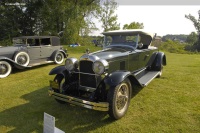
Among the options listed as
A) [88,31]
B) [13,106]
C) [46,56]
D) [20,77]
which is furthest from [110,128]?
[88,31]

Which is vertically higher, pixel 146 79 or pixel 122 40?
pixel 122 40

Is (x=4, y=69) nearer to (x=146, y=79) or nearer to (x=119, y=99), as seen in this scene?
(x=119, y=99)

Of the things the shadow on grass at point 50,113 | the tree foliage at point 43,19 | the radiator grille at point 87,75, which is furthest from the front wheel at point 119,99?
the tree foliage at point 43,19

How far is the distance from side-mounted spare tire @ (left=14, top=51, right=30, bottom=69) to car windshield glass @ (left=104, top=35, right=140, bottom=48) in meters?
4.48

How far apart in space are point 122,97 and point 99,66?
0.86 metres

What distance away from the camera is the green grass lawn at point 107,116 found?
3.11 metres

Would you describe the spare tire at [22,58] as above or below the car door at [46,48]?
below

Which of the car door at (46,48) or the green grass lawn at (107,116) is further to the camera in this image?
the car door at (46,48)

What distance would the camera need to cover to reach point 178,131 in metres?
2.96

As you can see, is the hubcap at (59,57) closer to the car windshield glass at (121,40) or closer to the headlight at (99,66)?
the car windshield glass at (121,40)

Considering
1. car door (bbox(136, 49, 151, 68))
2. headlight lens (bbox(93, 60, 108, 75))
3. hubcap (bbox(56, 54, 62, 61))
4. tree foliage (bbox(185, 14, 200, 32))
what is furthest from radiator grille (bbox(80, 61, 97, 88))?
tree foliage (bbox(185, 14, 200, 32))

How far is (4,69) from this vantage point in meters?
7.04

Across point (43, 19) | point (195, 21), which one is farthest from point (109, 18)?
Result: point (195, 21)

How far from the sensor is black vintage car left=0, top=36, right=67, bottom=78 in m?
7.18
